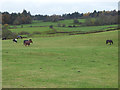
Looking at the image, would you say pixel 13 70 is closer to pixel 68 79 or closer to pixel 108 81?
pixel 68 79

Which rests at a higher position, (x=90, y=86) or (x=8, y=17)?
(x=8, y=17)

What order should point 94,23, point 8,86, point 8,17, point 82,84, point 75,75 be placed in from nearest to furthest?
point 8,86 → point 82,84 → point 75,75 → point 94,23 → point 8,17

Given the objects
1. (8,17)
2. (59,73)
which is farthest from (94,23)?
(59,73)

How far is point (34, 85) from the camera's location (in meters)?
9.35

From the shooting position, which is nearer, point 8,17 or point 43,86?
point 43,86

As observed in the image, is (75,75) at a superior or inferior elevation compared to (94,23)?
inferior

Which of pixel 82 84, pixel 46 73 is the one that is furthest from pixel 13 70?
pixel 82 84

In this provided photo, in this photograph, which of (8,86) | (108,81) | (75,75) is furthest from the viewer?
(75,75)

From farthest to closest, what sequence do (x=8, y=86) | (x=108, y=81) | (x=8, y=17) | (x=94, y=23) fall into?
(x=8, y=17)
(x=94, y=23)
(x=108, y=81)
(x=8, y=86)

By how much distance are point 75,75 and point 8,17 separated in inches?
3741

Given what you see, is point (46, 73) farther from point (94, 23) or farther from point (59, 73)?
point (94, 23)

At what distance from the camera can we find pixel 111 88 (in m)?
9.11

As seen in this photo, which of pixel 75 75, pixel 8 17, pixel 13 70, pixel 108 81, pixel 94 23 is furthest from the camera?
pixel 8 17

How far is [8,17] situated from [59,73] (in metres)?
94.3
